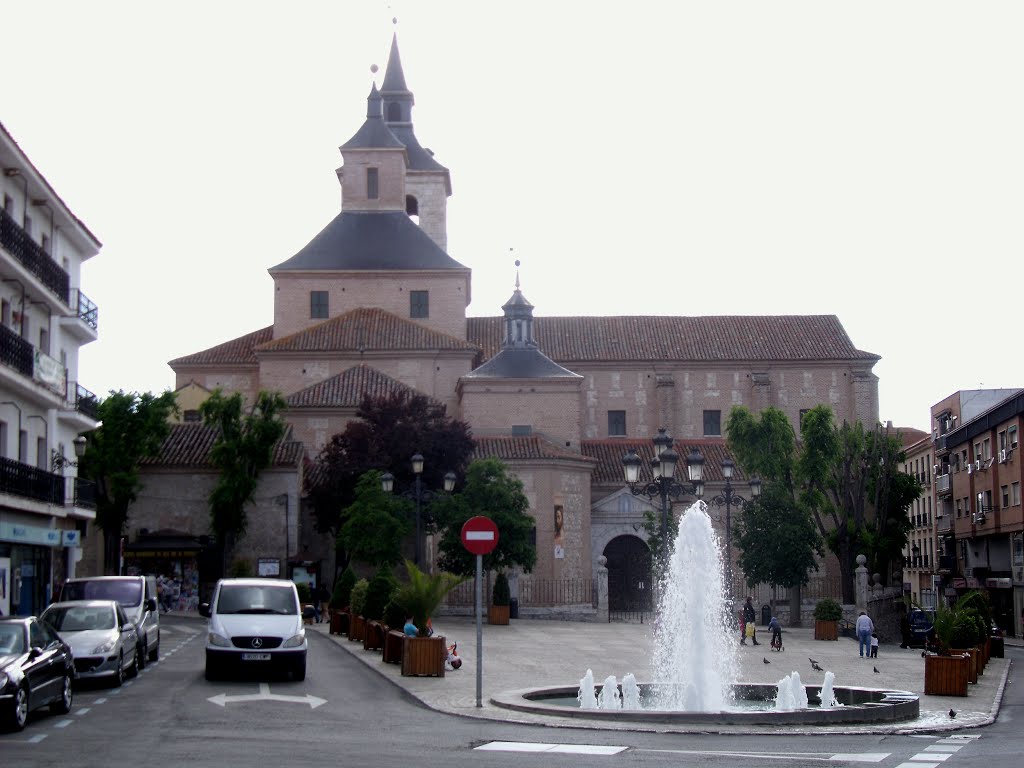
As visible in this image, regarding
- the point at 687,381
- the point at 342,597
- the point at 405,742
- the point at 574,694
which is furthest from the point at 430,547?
the point at 405,742

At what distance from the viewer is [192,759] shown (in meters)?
12.7

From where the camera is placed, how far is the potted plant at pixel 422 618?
22.9 m

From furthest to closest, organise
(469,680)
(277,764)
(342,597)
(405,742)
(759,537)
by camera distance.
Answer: (759,537) < (342,597) < (469,680) < (405,742) < (277,764)

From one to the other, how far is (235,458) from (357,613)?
55.6 ft

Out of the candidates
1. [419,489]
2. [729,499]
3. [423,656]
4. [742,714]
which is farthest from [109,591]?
[729,499]

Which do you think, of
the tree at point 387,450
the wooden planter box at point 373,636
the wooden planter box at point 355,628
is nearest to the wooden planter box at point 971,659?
the wooden planter box at point 373,636

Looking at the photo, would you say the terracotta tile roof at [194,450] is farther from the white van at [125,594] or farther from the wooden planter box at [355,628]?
the white van at [125,594]

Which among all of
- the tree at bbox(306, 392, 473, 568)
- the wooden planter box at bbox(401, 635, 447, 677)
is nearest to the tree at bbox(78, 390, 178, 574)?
the tree at bbox(306, 392, 473, 568)

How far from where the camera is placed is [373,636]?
2862 cm

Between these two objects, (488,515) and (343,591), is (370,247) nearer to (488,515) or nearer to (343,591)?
(488,515)

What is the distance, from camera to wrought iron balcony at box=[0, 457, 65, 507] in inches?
1197

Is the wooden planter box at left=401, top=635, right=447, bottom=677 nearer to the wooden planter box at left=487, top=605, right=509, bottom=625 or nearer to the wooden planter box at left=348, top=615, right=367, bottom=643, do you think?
the wooden planter box at left=348, top=615, right=367, bottom=643

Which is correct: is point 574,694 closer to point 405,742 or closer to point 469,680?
point 469,680

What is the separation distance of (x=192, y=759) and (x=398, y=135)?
2556 inches
